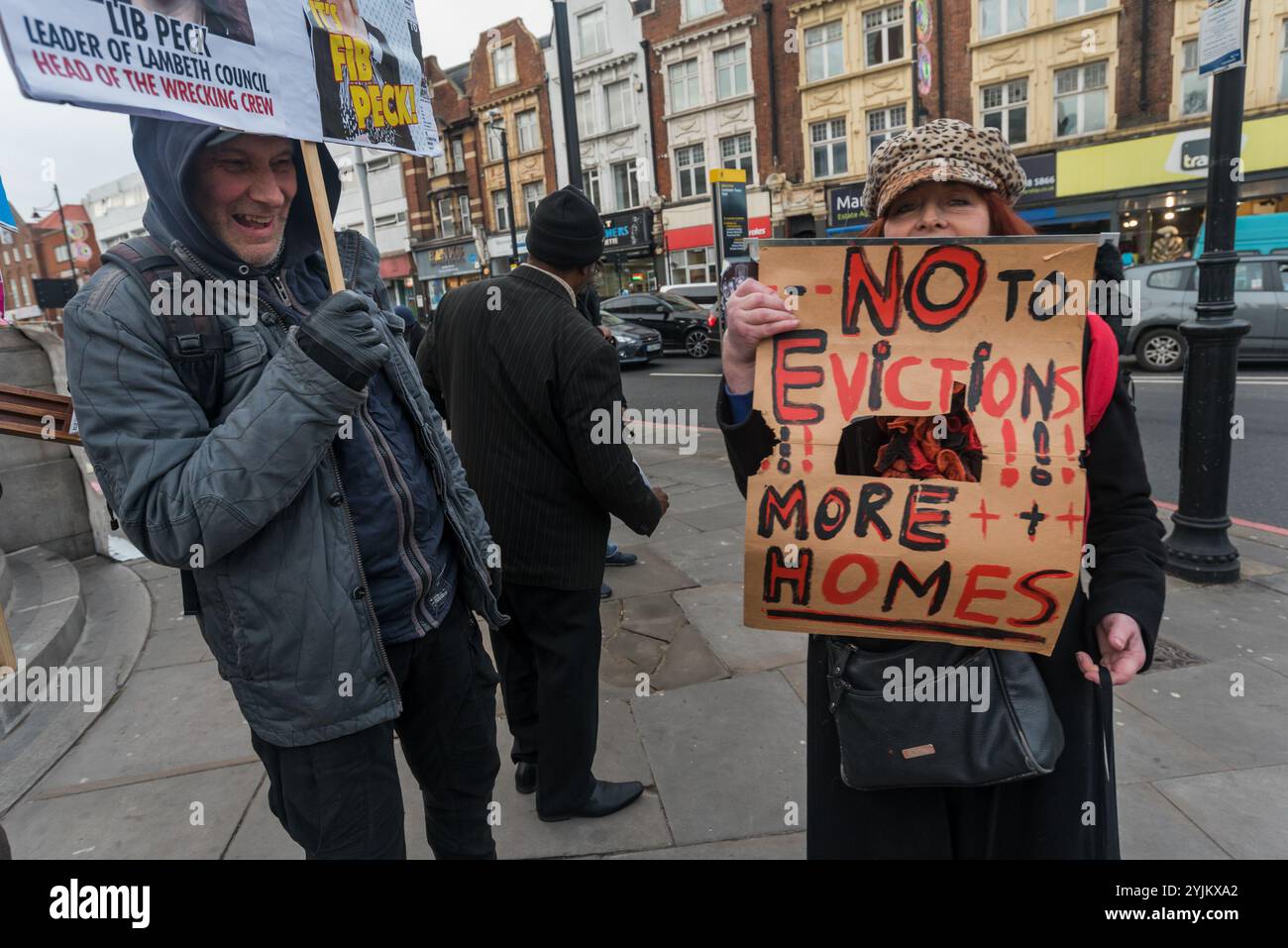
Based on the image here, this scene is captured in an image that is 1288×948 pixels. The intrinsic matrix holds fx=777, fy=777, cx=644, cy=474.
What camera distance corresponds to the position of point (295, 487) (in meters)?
1.39

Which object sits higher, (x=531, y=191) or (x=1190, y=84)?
(x=531, y=191)

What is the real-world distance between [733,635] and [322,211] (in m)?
2.93

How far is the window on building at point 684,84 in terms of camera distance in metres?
26.3

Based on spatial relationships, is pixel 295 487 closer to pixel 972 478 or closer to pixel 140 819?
pixel 972 478

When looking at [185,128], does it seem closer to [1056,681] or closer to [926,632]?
[926,632]

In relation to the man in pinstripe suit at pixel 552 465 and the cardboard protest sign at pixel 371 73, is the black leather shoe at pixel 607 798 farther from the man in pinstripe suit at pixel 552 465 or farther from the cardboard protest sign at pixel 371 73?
the cardboard protest sign at pixel 371 73

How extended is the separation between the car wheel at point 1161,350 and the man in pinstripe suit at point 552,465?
11333 mm

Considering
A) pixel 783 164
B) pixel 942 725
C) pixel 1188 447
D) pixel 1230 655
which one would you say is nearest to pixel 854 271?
pixel 942 725

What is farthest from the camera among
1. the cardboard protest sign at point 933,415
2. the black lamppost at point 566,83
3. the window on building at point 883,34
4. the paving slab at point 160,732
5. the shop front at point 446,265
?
the shop front at point 446,265

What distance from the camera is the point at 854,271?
1.36 metres

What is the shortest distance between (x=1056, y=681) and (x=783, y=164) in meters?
25.6

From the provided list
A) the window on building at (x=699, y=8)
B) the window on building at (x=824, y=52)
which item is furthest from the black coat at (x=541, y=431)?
the window on building at (x=699, y=8)

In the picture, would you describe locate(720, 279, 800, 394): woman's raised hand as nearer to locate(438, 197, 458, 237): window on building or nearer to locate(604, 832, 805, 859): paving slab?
locate(604, 832, 805, 859): paving slab

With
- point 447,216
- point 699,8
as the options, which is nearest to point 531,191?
point 447,216
